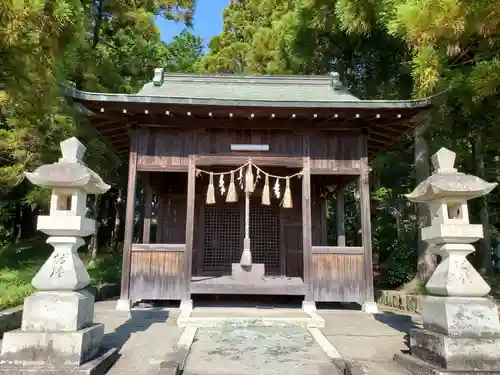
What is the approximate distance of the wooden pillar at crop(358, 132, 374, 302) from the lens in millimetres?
8461

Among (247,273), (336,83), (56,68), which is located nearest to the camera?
(56,68)

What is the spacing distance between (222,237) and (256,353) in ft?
19.6

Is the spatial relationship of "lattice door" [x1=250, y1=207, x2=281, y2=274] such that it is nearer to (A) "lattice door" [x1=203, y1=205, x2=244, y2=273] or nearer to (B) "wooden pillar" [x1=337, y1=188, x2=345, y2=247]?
(A) "lattice door" [x1=203, y1=205, x2=244, y2=273]

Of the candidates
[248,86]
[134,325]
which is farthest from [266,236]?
[134,325]

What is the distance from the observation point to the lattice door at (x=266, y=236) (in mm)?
11164

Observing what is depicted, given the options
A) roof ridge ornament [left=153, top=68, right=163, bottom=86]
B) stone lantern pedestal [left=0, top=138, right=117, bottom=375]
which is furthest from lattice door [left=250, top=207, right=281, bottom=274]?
stone lantern pedestal [left=0, top=138, right=117, bottom=375]

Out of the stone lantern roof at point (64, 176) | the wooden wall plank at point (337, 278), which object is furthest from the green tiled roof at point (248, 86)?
the stone lantern roof at point (64, 176)

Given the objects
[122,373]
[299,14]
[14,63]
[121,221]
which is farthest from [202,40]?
[122,373]

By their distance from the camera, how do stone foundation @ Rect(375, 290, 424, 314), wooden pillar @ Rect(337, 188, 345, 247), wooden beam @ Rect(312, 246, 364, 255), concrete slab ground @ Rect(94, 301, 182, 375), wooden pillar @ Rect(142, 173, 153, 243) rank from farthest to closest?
wooden pillar @ Rect(337, 188, 345, 247) → wooden pillar @ Rect(142, 173, 153, 243) → stone foundation @ Rect(375, 290, 424, 314) → wooden beam @ Rect(312, 246, 364, 255) → concrete slab ground @ Rect(94, 301, 182, 375)

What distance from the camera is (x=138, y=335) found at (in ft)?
20.9

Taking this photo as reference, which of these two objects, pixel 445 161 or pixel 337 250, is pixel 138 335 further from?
pixel 445 161

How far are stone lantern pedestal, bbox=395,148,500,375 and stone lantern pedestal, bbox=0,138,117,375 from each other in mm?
3967

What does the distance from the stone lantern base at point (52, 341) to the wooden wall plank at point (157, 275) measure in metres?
3.73

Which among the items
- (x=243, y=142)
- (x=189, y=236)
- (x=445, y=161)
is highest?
(x=243, y=142)
